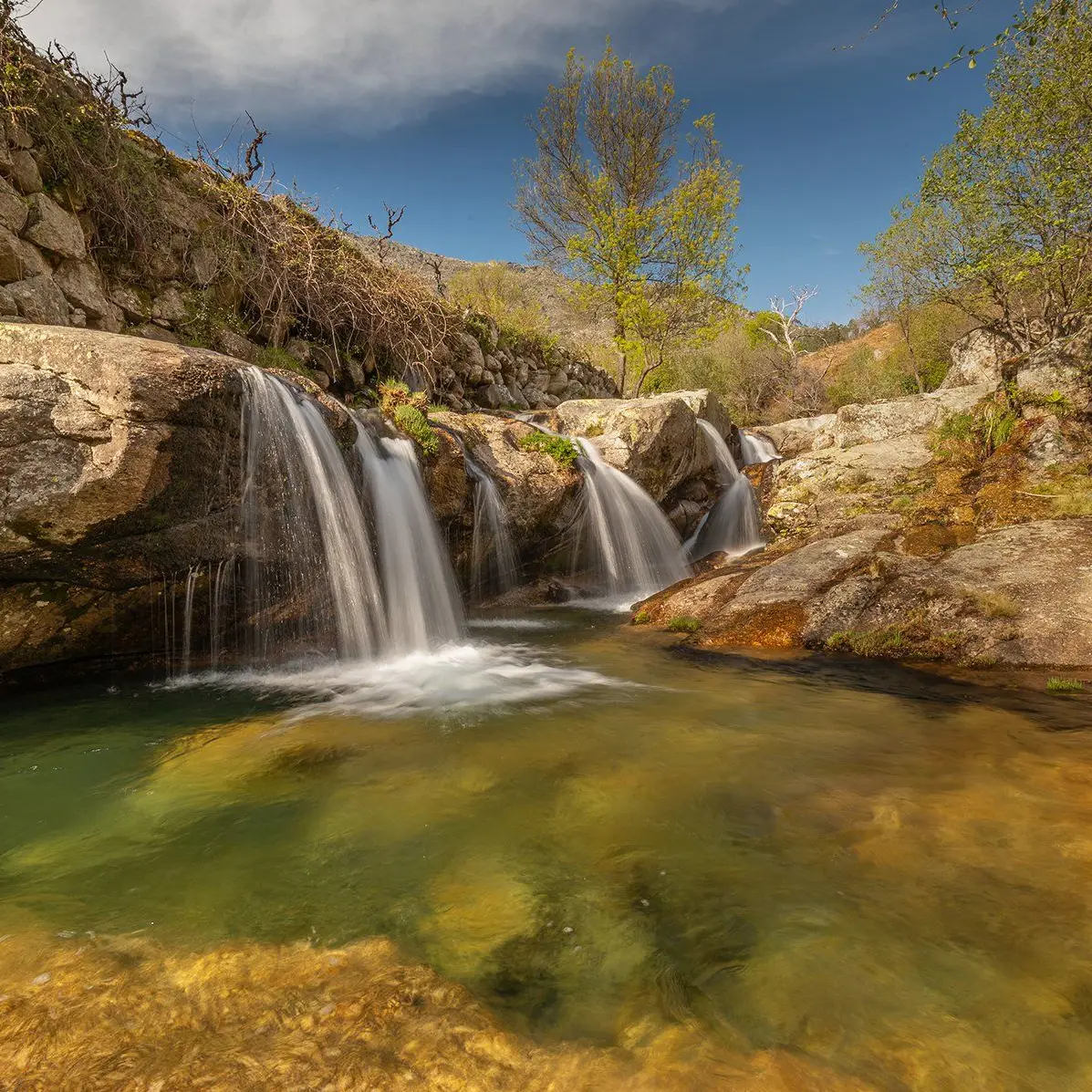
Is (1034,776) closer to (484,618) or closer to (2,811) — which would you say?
(2,811)

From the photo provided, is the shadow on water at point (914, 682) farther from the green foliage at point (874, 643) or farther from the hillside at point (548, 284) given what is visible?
the hillside at point (548, 284)

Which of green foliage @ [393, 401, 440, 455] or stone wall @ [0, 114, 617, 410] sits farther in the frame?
green foliage @ [393, 401, 440, 455]

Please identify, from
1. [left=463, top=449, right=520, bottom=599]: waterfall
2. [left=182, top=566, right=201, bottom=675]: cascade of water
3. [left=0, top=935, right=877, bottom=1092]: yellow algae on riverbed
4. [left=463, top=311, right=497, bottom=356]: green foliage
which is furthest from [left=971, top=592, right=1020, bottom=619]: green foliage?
[left=463, top=311, right=497, bottom=356]: green foliage

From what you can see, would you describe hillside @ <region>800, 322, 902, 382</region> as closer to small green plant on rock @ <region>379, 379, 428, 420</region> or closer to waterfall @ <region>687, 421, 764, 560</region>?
waterfall @ <region>687, 421, 764, 560</region>

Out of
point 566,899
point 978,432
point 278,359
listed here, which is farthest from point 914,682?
point 278,359

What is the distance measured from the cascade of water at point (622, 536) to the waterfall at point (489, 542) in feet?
7.06

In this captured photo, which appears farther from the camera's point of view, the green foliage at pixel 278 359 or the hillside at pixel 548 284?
the hillside at pixel 548 284

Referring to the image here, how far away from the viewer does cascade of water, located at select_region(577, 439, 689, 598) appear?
13.1 metres

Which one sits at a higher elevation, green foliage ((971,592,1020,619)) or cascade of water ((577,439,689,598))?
cascade of water ((577,439,689,598))

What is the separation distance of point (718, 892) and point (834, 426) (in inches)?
646

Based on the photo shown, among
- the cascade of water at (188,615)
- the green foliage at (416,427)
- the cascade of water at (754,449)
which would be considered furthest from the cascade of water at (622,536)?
the cascade of water at (188,615)

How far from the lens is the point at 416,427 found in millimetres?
9883

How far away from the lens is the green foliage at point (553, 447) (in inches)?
498

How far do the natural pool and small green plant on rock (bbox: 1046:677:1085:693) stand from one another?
1.00ft
